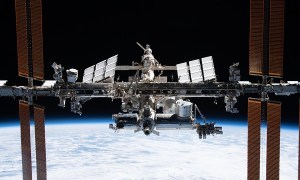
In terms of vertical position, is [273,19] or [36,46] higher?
[273,19]

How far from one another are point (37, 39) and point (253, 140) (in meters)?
3.75

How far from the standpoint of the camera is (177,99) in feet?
18.9

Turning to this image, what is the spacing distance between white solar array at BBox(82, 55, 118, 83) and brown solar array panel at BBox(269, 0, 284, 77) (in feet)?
7.76

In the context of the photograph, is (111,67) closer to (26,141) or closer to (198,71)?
(198,71)

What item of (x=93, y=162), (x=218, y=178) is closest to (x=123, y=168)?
(x=93, y=162)

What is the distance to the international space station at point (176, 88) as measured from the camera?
4.91 metres

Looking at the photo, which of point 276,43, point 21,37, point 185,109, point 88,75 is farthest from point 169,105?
point 21,37

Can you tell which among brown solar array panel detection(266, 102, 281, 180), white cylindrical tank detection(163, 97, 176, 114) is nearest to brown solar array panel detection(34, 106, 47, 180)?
white cylindrical tank detection(163, 97, 176, 114)

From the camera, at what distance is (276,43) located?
4.90 metres

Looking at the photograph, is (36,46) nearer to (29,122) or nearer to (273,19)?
(29,122)

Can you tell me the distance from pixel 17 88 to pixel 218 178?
33.0 m

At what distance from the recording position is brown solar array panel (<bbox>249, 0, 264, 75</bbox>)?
485cm

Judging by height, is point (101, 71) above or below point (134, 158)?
above

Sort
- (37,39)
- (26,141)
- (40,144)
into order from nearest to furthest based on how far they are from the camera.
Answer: (37,39), (40,144), (26,141)
